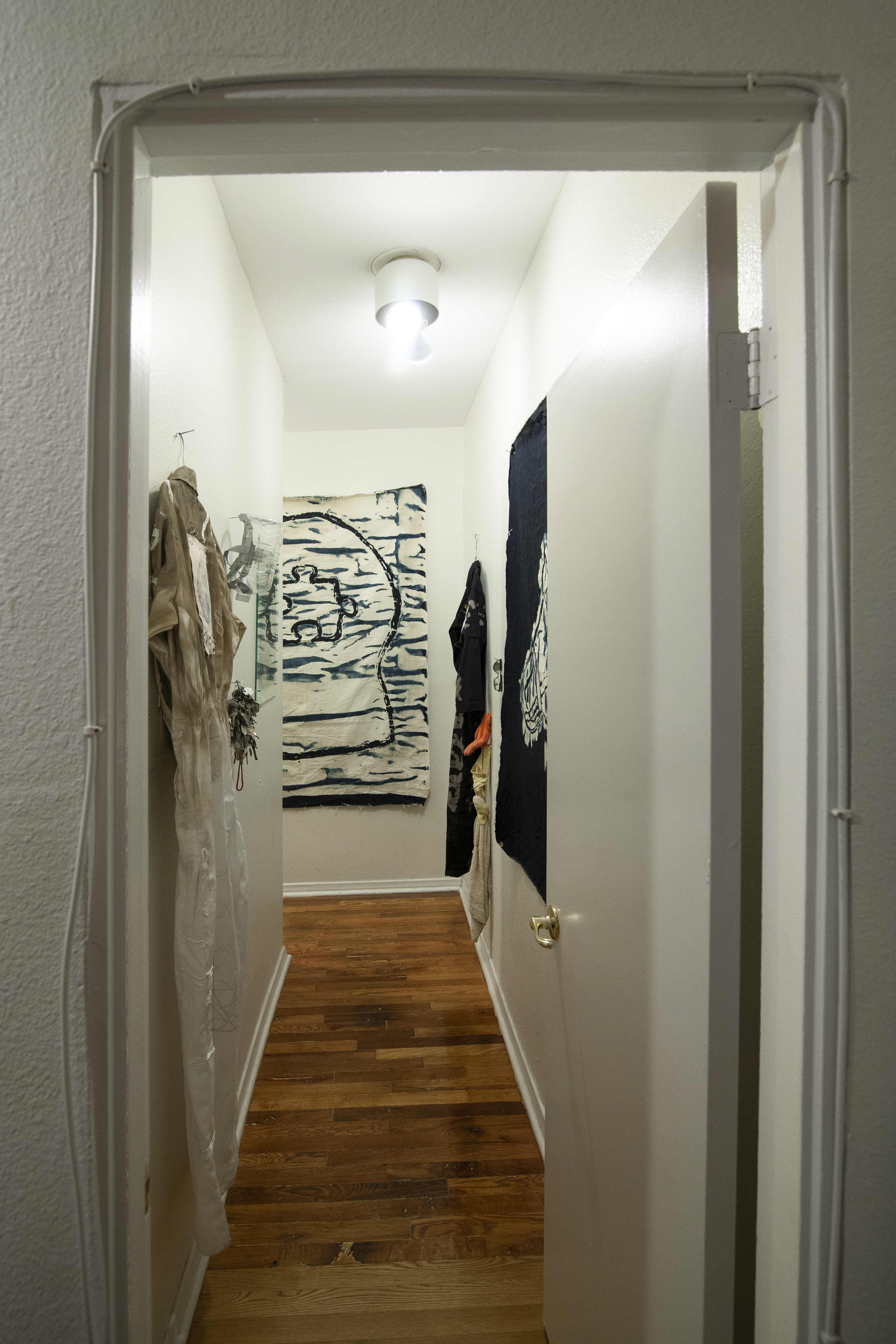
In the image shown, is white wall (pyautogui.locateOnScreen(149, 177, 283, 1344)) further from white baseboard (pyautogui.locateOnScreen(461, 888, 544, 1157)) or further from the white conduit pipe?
white baseboard (pyautogui.locateOnScreen(461, 888, 544, 1157))

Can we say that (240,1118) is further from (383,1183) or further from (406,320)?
(406,320)

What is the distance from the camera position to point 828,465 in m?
0.69

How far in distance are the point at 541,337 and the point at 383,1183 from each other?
2323mm

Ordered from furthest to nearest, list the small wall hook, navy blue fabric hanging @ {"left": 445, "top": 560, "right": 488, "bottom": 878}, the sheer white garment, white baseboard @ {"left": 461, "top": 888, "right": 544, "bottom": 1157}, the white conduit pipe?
navy blue fabric hanging @ {"left": 445, "top": 560, "right": 488, "bottom": 878}, the sheer white garment, white baseboard @ {"left": 461, "top": 888, "right": 544, "bottom": 1157}, the small wall hook, the white conduit pipe

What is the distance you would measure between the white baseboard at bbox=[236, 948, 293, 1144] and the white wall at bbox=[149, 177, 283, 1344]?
5 centimetres

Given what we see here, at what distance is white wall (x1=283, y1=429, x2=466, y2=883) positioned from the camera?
3.85 meters

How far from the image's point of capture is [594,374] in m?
1.11

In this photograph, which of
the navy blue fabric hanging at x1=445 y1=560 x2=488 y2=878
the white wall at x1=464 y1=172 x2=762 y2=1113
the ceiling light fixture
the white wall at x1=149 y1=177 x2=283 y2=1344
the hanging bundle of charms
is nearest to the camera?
the white wall at x1=464 y1=172 x2=762 y2=1113

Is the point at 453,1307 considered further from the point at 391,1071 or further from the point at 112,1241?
the point at 112,1241

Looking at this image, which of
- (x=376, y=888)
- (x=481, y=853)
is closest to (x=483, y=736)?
(x=481, y=853)

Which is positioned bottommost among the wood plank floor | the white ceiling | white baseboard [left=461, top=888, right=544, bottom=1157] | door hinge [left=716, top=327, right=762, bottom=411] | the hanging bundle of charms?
the wood plank floor

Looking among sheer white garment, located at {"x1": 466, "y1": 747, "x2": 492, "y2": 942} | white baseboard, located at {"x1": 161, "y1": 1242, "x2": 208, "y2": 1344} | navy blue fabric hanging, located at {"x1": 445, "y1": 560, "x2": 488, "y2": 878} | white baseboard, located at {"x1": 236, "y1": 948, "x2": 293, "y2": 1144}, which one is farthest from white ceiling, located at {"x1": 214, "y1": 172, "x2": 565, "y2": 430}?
white baseboard, located at {"x1": 236, "y1": 948, "x2": 293, "y2": 1144}

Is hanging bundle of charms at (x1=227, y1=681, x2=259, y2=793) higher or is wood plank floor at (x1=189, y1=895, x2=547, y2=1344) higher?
hanging bundle of charms at (x1=227, y1=681, x2=259, y2=793)

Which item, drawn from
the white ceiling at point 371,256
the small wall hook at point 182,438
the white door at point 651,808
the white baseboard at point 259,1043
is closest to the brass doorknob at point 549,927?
the white door at point 651,808
